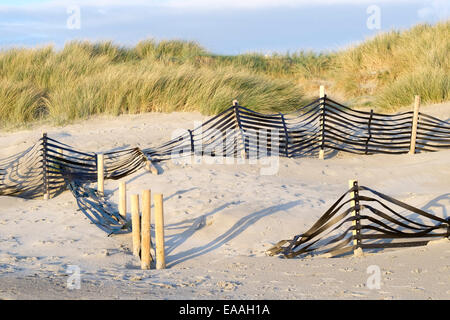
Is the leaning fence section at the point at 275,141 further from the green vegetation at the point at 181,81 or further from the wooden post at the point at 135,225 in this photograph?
the wooden post at the point at 135,225

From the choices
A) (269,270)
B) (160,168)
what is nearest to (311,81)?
(160,168)

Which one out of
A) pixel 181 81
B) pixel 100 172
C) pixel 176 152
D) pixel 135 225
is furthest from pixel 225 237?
pixel 181 81

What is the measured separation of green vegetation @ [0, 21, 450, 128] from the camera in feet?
40.4

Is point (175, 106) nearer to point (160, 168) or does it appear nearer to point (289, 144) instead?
point (289, 144)

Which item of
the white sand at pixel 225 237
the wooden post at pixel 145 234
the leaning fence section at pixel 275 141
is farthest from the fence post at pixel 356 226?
the leaning fence section at pixel 275 141

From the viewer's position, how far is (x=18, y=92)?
12.6 meters

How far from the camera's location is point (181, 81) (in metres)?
12.8

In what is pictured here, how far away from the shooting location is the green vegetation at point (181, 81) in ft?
40.4

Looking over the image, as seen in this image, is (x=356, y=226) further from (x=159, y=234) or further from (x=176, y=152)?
(x=176, y=152)

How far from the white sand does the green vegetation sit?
5.76 ft

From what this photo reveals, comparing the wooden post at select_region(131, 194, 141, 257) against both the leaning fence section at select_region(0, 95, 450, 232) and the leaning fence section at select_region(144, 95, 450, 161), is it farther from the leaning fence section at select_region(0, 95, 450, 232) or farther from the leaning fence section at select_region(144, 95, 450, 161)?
the leaning fence section at select_region(144, 95, 450, 161)

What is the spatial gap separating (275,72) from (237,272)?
43.8 ft

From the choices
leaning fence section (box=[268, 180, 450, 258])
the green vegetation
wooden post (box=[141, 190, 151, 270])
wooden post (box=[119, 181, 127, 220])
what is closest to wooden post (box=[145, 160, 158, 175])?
wooden post (box=[119, 181, 127, 220])

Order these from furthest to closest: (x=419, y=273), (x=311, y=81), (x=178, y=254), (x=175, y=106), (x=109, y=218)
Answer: (x=311, y=81) < (x=175, y=106) < (x=109, y=218) < (x=178, y=254) < (x=419, y=273)
